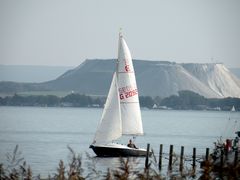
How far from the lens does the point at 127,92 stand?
58.7 meters

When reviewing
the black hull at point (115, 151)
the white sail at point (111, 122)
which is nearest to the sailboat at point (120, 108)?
the white sail at point (111, 122)

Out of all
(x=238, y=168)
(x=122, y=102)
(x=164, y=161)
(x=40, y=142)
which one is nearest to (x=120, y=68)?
(x=122, y=102)

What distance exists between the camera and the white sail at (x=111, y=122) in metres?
57.9

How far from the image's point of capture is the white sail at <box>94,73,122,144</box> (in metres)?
57.9

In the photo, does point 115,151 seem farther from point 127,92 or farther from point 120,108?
point 127,92

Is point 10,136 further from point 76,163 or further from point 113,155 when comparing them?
point 76,163

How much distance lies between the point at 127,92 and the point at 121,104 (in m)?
0.87

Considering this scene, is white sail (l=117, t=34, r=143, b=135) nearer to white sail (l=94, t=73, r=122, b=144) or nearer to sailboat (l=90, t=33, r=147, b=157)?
sailboat (l=90, t=33, r=147, b=157)

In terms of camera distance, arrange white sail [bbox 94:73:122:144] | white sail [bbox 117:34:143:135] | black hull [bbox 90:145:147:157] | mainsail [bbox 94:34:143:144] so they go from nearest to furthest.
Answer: black hull [bbox 90:145:147:157]
white sail [bbox 94:73:122:144]
mainsail [bbox 94:34:143:144]
white sail [bbox 117:34:143:135]

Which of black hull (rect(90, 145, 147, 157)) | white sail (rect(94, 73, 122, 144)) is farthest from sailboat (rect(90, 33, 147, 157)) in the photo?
black hull (rect(90, 145, 147, 157))

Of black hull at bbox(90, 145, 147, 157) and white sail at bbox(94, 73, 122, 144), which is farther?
white sail at bbox(94, 73, 122, 144)

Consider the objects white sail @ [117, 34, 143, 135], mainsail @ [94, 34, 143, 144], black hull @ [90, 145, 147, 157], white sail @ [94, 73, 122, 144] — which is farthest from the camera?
white sail @ [117, 34, 143, 135]

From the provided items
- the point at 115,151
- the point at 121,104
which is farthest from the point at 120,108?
the point at 115,151

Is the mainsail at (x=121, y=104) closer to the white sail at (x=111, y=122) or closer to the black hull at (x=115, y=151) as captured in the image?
the white sail at (x=111, y=122)
